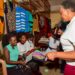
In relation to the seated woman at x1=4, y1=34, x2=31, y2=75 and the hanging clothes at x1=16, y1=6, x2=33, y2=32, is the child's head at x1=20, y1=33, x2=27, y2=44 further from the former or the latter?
the seated woman at x1=4, y1=34, x2=31, y2=75

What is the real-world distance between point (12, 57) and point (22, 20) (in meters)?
1.67

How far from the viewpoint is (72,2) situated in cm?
224

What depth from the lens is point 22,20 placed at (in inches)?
245

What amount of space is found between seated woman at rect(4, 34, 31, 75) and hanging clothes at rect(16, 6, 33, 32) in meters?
1.23

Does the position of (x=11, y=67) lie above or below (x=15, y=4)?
below

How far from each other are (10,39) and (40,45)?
11.0ft

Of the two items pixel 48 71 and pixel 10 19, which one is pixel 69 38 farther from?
pixel 48 71

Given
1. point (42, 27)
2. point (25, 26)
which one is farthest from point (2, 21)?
point (42, 27)

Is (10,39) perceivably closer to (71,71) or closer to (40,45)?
(71,71)

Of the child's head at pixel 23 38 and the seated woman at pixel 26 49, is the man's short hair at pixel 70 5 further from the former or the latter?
the child's head at pixel 23 38

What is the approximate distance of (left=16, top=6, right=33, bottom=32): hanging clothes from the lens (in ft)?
19.9

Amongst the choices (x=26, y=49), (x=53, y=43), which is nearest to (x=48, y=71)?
(x=53, y=43)

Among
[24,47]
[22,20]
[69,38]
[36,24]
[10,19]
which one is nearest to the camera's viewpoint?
[69,38]

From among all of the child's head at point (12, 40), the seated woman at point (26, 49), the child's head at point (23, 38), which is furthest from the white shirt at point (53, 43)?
the child's head at point (12, 40)
